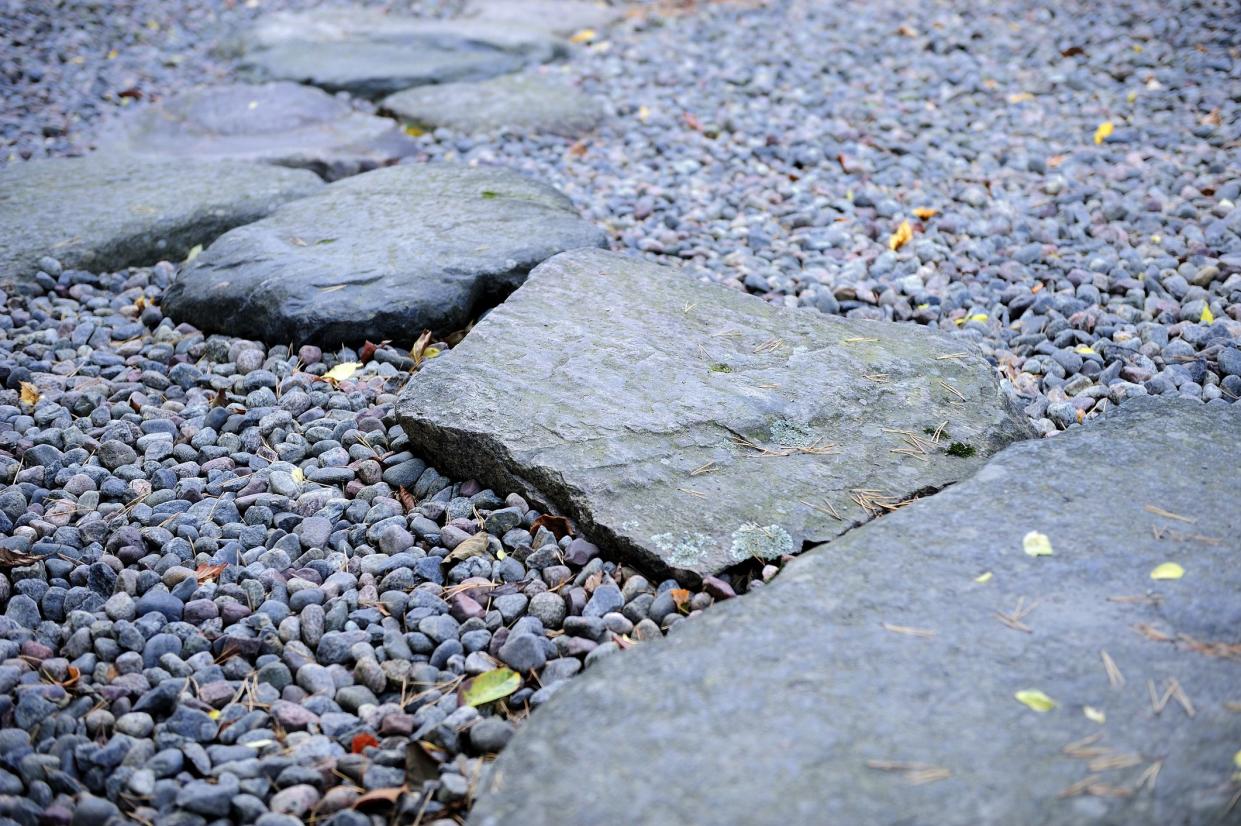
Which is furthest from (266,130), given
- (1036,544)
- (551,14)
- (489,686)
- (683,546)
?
(1036,544)

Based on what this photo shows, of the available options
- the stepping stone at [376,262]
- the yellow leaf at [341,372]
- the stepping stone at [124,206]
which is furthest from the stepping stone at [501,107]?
the yellow leaf at [341,372]

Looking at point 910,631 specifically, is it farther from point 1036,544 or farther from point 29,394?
point 29,394

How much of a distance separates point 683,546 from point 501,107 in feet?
10.5

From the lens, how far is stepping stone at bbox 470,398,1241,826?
4.39 ft

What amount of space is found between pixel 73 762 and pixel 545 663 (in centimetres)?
79

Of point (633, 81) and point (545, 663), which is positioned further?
A: point (633, 81)

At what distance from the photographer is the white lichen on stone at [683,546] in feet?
6.36

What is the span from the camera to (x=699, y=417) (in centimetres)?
224

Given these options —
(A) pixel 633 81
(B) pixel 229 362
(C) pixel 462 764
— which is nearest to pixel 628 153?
(A) pixel 633 81

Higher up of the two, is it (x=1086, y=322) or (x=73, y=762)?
(x=1086, y=322)

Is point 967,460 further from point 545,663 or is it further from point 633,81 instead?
point 633,81

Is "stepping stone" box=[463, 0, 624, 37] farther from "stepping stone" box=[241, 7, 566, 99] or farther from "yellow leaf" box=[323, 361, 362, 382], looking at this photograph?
"yellow leaf" box=[323, 361, 362, 382]

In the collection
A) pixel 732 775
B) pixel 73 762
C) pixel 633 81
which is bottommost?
pixel 73 762

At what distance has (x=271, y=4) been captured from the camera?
22.0ft
